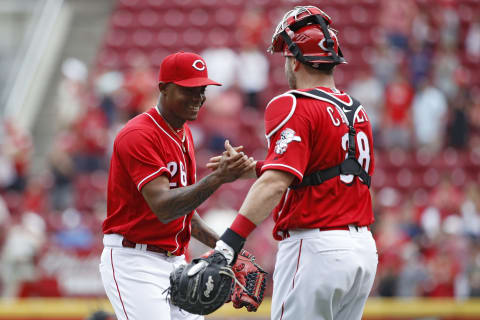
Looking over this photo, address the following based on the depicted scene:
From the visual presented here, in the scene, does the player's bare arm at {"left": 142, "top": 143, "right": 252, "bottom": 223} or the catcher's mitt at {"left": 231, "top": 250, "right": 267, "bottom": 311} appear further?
the player's bare arm at {"left": 142, "top": 143, "right": 252, "bottom": 223}

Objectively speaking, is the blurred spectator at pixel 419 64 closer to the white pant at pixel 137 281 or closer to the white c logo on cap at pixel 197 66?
the white c logo on cap at pixel 197 66

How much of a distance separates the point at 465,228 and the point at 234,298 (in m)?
6.79

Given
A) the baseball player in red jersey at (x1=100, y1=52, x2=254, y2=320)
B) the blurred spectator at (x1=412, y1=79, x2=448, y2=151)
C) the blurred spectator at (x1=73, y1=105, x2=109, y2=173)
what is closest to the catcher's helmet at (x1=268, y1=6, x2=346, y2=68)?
the baseball player in red jersey at (x1=100, y1=52, x2=254, y2=320)

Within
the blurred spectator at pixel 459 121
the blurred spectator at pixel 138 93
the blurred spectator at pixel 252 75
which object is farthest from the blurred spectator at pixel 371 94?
the blurred spectator at pixel 138 93

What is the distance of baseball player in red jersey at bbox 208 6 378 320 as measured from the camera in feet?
13.0

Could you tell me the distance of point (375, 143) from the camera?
39.3 feet

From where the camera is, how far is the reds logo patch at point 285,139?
398 cm

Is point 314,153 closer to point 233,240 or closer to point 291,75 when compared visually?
point 291,75

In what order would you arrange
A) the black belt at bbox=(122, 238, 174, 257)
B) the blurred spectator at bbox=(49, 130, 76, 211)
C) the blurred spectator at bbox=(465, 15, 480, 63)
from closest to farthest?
the black belt at bbox=(122, 238, 174, 257) → the blurred spectator at bbox=(49, 130, 76, 211) → the blurred spectator at bbox=(465, 15, 480, 63)

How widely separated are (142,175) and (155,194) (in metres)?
0.13

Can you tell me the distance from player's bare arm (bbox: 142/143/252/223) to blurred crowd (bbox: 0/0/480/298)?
17.5 feet

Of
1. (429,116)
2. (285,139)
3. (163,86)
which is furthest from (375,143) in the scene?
(285,139)

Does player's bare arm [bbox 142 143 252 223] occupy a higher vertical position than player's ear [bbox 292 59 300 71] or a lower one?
lower

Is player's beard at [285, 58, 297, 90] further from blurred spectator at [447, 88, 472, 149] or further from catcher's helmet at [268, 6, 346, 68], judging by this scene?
blurred spectator at [447, 88, 472, 149]
